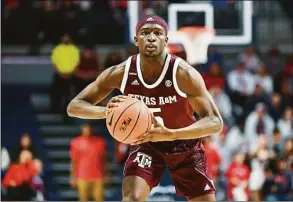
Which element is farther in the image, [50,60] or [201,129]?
[50,60]

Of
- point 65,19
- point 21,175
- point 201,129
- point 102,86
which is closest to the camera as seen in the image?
point 201,129

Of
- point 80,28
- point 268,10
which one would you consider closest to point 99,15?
point 80,28

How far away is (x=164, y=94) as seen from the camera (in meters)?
6.48

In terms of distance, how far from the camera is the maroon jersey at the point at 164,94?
6.46 m

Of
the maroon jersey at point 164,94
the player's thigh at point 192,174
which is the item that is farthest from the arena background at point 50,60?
the maroon jersey at point 164,94

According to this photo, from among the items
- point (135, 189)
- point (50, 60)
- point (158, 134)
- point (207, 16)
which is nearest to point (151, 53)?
point (158, 134)

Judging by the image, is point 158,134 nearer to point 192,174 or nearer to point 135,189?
point 135,189

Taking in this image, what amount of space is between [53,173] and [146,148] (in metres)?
8.21

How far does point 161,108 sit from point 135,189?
0.66m

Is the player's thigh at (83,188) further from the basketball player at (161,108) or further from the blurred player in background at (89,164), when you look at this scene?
the basketball player at (161,108)

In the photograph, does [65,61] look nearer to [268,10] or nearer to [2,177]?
[2,177]

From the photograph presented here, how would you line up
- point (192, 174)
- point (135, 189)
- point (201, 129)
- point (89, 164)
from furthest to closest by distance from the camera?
1. point (89, 164)
2. point (192, 174)
3. point (135, 189)
4. point (201, 129)

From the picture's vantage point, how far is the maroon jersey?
21.2 feet

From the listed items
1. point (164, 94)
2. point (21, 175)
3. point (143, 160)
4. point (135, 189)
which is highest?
point (164, 94)
